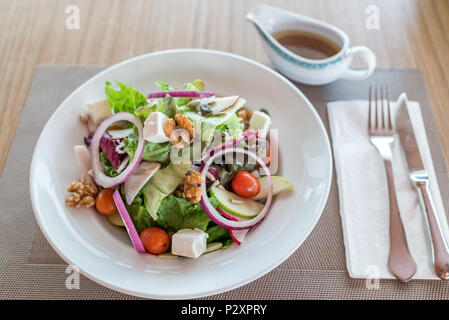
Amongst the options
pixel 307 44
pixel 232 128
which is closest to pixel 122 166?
pixel 232 128

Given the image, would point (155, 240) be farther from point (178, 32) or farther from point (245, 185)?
point (178, 32)

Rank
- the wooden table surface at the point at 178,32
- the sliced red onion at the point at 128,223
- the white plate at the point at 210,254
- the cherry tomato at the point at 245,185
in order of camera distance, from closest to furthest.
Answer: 1. the white plate at the point at 210,254
2. the sliced red onion at the point at 128,223
3. the cherry tomato at the point at 245,185
4. the wooden table surface at the point at 178,32

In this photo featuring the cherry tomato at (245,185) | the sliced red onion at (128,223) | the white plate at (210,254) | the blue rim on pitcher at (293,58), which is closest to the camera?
the white plate at (210,254)

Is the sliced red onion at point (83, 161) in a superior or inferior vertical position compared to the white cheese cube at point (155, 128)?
inferior

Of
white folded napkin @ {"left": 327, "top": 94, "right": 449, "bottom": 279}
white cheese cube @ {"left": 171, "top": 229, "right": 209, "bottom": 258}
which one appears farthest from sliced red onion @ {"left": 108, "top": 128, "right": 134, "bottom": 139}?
white folded napkin @ {"left": 327, "top": 94, "right": 449, "bottom": 279}

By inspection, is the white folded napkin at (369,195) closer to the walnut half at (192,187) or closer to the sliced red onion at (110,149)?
the walnut half at (192,187)

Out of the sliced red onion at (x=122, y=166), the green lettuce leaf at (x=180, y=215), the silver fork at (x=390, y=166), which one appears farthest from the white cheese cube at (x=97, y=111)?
the silver fork at (x=390, y=166)
